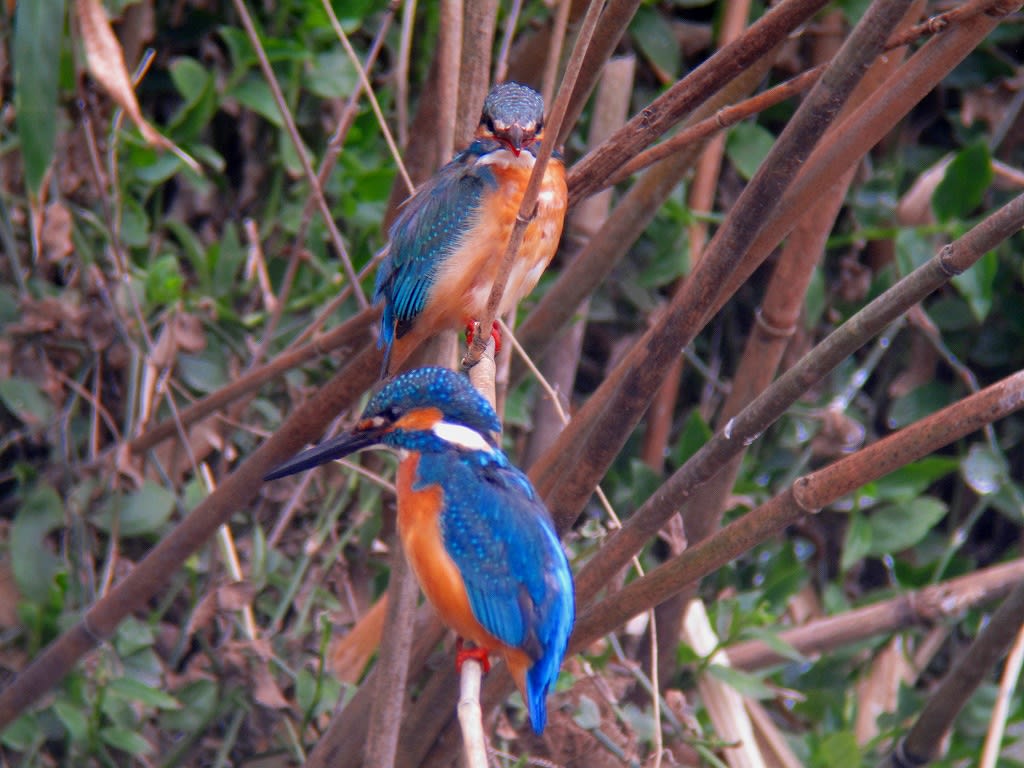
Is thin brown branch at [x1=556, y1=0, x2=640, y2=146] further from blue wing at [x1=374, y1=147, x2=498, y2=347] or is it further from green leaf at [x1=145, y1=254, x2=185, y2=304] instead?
green leaf at [x1=145, y1=254, x2=185, y2=304]

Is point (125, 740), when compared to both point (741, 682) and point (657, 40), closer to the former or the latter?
point (741, 682)

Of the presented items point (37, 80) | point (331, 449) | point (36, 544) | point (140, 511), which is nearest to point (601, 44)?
point (331, 449)

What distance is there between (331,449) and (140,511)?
88cm

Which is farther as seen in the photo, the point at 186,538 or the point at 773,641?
the point at 773,641

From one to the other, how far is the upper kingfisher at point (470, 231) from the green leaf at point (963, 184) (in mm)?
1061

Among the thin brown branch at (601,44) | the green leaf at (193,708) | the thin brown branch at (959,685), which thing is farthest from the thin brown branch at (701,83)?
the green leaf at (193,708)

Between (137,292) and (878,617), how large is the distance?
Result: 1786 millimetres

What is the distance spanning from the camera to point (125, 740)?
2.26 metres

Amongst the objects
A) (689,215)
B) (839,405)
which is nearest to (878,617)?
(839,405)

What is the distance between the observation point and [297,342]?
2410mm

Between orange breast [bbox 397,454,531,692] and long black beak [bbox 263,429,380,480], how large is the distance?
115 millimetres

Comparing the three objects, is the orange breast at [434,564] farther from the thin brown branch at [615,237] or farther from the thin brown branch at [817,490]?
the thin brown branch at [615,237]

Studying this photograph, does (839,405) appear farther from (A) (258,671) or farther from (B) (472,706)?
(B) (472,706)

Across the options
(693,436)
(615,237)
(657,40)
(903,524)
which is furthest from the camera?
(657,40)
